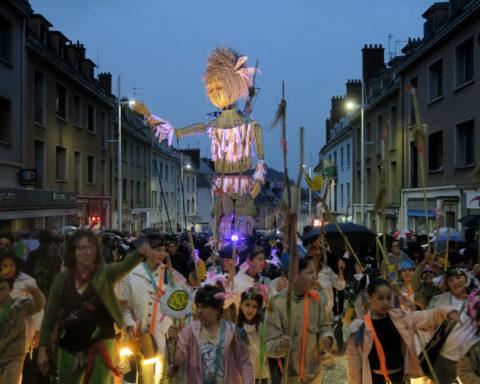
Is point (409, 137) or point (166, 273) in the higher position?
point (409, 137)

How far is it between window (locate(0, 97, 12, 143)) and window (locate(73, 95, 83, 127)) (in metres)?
7.53

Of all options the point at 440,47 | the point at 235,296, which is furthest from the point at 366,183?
the point at 235,296

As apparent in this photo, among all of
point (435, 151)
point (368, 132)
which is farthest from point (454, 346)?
point (368, 132)

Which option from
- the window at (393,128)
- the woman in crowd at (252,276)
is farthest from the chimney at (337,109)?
the woman in crowd at (252,276)

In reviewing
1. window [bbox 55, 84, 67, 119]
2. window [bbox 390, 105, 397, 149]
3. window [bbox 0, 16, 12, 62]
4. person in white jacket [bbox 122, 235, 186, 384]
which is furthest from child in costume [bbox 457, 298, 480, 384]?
window [bbox 390, 105, 397, 149]

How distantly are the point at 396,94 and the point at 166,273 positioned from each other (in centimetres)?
2434

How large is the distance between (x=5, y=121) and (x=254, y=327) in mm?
15328

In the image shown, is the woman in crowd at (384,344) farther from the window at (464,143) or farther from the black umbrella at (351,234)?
the window at (464,143)

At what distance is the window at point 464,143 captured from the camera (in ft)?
64.2

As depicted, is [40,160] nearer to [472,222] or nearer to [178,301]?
[472,222]

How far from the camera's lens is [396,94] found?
92.0ft

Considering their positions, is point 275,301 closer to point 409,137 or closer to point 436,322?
point 436,322

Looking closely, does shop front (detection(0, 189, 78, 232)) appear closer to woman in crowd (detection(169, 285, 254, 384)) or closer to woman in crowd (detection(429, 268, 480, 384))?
woman in crowd (detection(169, 285, 254, 384))

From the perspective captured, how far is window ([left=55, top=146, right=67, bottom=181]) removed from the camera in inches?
952
